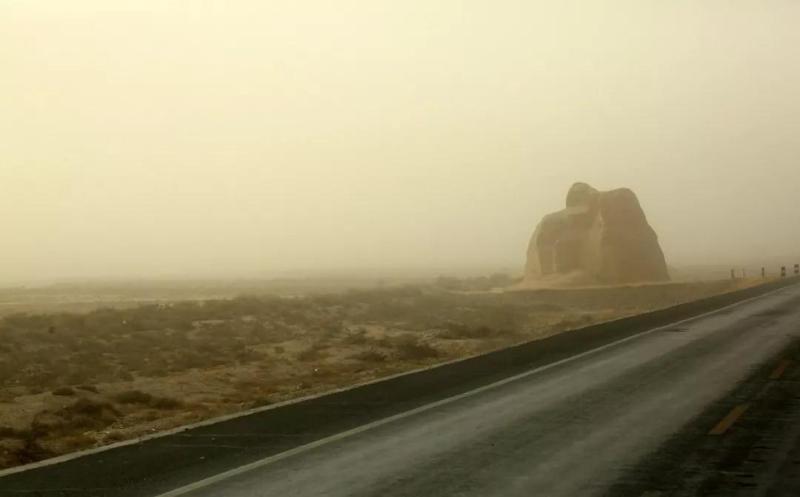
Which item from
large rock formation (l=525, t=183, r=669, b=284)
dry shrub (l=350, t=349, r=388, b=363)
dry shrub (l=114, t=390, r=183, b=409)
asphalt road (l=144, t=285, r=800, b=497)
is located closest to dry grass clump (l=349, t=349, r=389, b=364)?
dry shrub (l=350, t=349, r=388, b=363)

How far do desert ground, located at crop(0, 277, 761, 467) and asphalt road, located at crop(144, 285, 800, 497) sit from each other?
418 cm

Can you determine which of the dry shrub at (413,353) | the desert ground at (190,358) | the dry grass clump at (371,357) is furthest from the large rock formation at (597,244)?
the dry grass clump at (371,357)

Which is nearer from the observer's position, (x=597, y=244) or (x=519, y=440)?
(x=519, y=440)

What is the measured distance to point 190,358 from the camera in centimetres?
2877

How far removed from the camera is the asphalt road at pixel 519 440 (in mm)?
8938

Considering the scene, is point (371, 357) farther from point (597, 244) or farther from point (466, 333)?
point (597, 244)

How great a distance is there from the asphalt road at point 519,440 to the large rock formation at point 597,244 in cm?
7674

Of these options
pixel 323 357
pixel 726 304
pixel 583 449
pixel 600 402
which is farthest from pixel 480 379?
pixel 726 304

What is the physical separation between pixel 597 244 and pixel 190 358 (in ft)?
241

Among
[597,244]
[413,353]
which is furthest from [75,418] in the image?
[597,244]

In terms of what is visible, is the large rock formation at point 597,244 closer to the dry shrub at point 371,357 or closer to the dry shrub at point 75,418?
the dry shrub at point 371,357

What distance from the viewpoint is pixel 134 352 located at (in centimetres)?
3130

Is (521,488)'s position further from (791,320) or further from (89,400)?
(791,320)

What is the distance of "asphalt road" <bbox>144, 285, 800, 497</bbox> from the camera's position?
8938 millimetres
